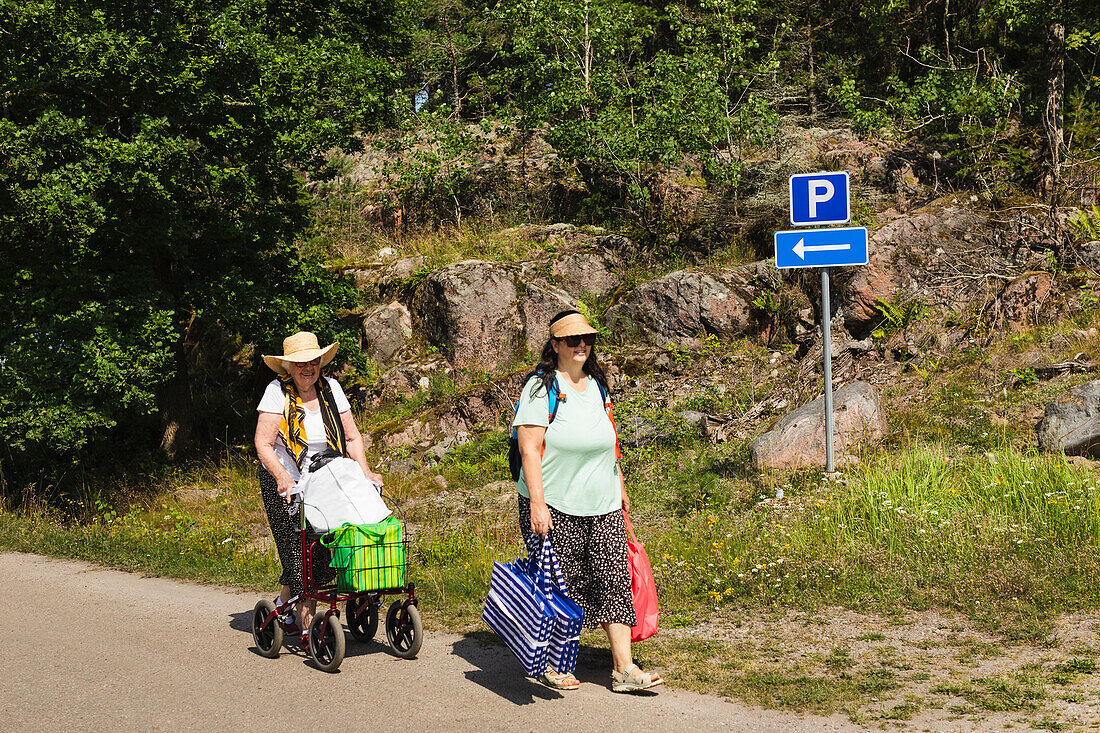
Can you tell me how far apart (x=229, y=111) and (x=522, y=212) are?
308 inches

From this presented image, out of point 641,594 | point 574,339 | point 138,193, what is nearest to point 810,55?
point 138,193

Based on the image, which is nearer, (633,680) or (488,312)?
(633,680)

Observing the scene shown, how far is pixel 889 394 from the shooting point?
1193 cm

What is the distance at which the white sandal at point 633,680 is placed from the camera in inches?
201

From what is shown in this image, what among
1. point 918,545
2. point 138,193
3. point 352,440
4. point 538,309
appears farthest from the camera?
point 538,309

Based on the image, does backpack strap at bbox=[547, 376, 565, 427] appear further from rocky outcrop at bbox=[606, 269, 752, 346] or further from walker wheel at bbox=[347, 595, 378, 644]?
rocky outcrop at bbox=[606, 269, 752, 346]

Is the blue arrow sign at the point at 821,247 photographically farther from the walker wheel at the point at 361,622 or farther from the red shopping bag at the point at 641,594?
the walker wheel at the point at 361,622

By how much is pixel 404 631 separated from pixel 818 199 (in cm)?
568

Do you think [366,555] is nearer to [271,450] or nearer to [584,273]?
[271,450]

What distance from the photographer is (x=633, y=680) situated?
511 cm

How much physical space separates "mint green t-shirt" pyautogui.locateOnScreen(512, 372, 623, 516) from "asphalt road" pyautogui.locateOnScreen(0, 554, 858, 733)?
1117 millimetres

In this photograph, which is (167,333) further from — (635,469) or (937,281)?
(937,281)

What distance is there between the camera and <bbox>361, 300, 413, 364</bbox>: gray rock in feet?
54.7

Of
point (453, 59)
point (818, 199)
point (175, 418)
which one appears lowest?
point (175, 418)
